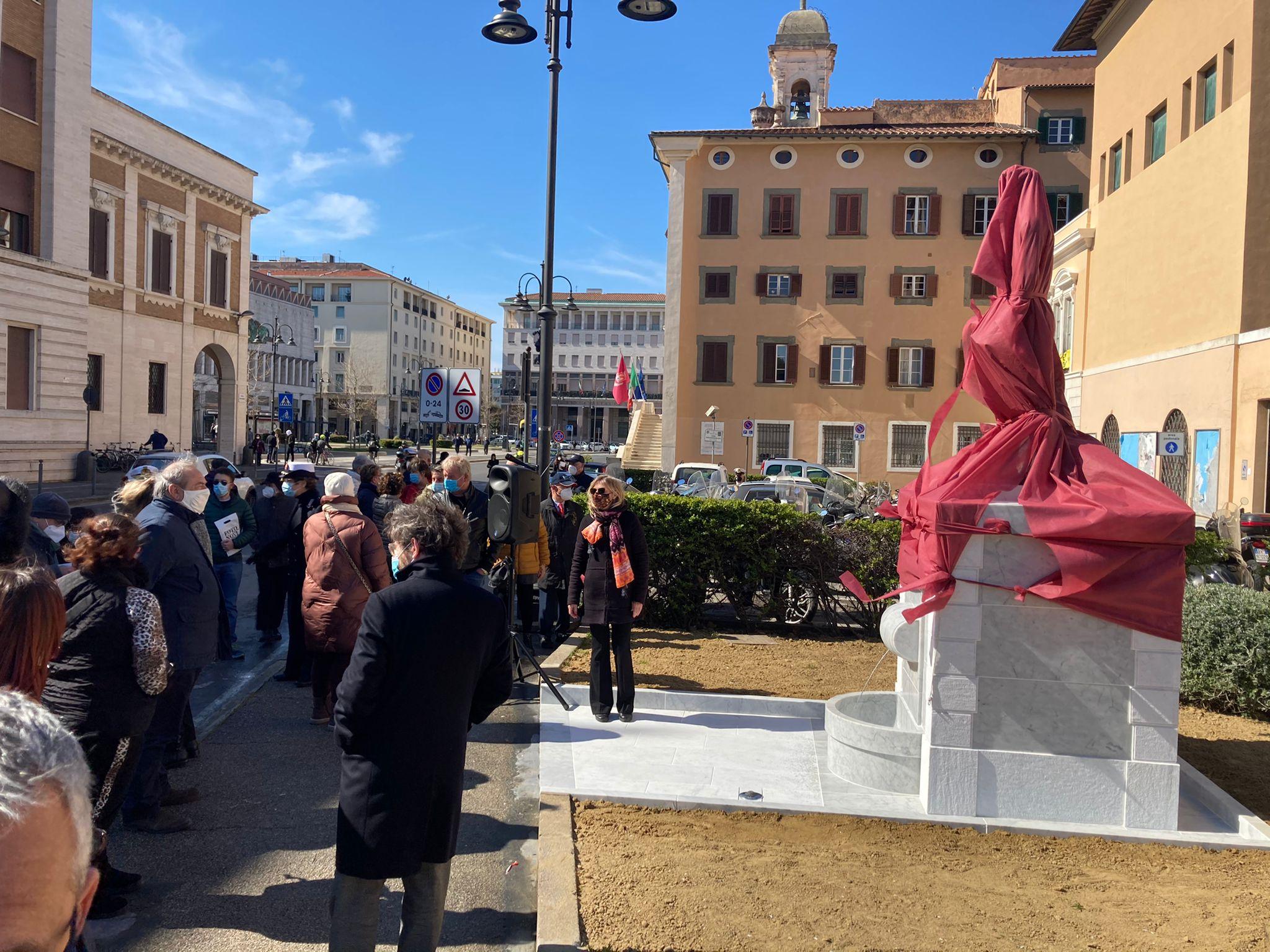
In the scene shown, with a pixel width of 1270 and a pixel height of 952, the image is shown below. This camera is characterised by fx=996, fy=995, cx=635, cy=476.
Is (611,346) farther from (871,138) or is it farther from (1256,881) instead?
(1256,881)

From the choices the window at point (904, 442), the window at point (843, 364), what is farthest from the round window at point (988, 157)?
the window at point (904, 442)

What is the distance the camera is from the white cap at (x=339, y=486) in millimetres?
6660

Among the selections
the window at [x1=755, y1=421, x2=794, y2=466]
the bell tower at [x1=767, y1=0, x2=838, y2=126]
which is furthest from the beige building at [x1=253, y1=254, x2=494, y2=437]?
the window at [x1=755, y1=421, x2=794, y2=466]

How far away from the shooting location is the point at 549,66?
1202 centimetres

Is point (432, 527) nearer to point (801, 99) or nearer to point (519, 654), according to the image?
point (519, 654)

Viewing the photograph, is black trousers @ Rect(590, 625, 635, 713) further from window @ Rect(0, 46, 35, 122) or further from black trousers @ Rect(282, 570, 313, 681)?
window @ Rect(0, 46, 35, 122)

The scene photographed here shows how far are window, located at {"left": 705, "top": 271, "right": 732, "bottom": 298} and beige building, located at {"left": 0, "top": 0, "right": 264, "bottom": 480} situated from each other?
2107cm

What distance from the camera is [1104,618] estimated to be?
5449mm

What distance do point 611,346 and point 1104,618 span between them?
384 ft

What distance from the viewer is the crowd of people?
9.68 ft

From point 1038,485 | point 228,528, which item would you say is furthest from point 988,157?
point 1038,485

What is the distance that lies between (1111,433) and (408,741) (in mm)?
28069

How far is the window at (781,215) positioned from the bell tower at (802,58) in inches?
690

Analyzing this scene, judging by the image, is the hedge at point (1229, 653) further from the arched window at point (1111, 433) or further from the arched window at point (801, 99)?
the arched window at point (801, 99)
